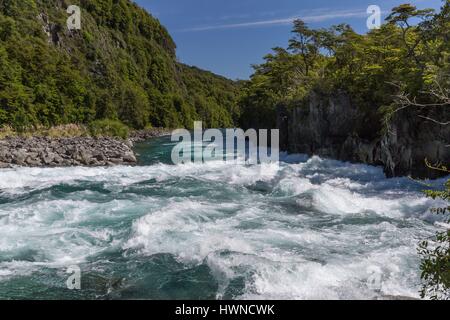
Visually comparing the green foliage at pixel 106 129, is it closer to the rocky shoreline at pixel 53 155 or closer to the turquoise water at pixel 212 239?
the rocky shoreline at pixel 53 155

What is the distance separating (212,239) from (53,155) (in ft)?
73.4

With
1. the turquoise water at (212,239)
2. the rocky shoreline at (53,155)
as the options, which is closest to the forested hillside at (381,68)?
the turquoise water at (212,239)

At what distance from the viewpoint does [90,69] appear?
243 ft

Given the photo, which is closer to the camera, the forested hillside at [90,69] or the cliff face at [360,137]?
the cliff face at [360,137]

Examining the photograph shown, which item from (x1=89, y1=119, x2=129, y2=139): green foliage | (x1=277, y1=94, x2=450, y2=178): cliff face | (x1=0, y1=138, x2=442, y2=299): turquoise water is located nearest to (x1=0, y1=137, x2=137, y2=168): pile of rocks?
(x1=0, y1=138, x2=442, y2=299): turquoise water

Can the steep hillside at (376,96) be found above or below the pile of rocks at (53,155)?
above

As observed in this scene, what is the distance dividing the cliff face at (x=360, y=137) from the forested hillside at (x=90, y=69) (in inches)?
1079

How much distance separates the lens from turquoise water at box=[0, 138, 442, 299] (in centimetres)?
Answer: 821

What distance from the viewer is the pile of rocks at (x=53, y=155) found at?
27.5 m

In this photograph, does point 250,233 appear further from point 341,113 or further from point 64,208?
point 341,113

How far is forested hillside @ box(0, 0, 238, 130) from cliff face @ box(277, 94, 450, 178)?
2742 cm

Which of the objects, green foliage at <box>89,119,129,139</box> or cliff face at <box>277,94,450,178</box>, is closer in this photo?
cliff face at <box>277,94,450,178</box>

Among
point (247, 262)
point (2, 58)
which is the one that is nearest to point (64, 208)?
point (247, 262)

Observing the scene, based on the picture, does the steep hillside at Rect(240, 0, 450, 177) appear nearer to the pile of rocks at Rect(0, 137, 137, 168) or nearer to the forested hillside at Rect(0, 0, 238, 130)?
the pile of rocks at Rect(0, 137, 137, 168)
